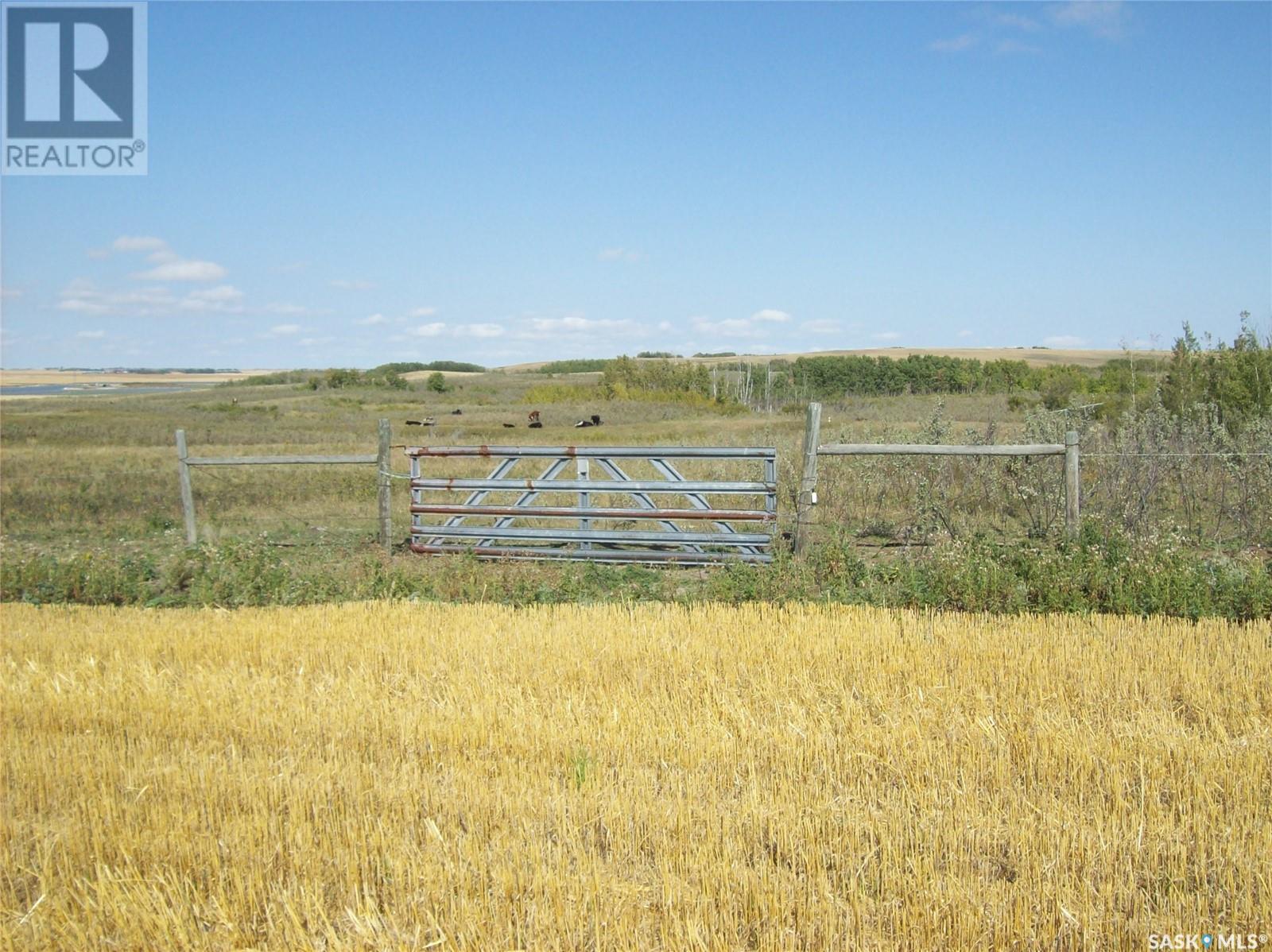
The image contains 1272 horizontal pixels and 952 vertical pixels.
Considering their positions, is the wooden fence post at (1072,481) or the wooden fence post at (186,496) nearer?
the wooden fence post at (1072,481)

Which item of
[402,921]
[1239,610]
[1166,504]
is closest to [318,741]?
[402,921]

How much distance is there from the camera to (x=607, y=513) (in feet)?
42.6

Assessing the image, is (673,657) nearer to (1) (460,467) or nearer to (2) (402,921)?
(2) (402,921)

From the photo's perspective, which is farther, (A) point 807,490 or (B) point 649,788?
(A) point 807,490

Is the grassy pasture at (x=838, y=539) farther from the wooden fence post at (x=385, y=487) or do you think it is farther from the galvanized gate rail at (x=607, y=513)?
the galvanized gate rail at (x=607, y=513)

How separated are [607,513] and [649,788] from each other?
7.99m

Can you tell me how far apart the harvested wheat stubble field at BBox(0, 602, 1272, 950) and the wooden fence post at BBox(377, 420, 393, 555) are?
5526 millimetres

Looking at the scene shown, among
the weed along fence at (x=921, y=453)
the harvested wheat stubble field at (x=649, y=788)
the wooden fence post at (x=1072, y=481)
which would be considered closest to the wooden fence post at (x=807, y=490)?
the weed along fence at (x=921, y=453)

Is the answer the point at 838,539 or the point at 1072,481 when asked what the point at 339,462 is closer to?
the point at 838,539

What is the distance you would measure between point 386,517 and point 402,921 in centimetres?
1042

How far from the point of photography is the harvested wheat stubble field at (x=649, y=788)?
3858mm

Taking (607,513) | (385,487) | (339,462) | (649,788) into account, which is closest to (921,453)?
(607,513)

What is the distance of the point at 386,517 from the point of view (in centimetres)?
1394

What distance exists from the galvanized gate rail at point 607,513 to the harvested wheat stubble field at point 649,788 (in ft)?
14.5
